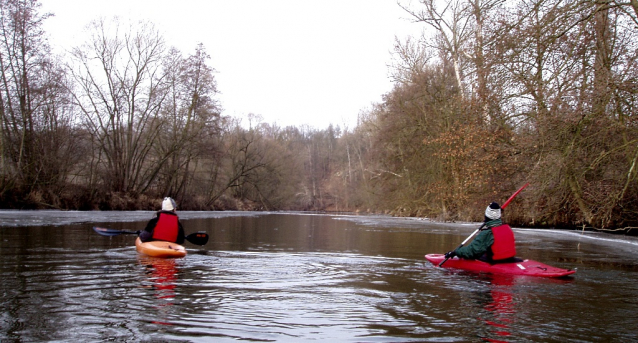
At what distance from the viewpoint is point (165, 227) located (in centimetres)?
1005

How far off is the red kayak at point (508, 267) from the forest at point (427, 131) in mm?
3582

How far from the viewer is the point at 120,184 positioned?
29906 mm

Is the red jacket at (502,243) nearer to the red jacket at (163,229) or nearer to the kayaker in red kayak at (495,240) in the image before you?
the kayaker in red kayak at (495,240)

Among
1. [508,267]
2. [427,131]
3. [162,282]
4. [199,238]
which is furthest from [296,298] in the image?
[427,131]

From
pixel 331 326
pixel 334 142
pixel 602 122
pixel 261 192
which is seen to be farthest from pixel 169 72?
pixel 334 142

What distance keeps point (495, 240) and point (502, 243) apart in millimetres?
119

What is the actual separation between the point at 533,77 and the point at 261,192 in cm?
3463

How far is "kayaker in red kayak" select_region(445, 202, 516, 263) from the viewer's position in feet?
26.4

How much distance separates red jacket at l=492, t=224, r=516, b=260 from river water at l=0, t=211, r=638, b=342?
381 millimetres

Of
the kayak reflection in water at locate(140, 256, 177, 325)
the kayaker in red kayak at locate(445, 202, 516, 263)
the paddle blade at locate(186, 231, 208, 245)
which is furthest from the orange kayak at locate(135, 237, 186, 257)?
the kayaker in red kayak at locate(445, 202, 516, 263)

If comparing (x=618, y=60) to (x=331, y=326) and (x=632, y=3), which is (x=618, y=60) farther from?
(x=331, y=326)

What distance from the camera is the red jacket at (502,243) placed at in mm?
8055

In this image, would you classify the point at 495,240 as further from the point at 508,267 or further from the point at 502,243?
the point at 508,267

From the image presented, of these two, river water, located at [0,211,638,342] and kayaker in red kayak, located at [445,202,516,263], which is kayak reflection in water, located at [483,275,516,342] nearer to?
river water, located at [0,211,638,342]
